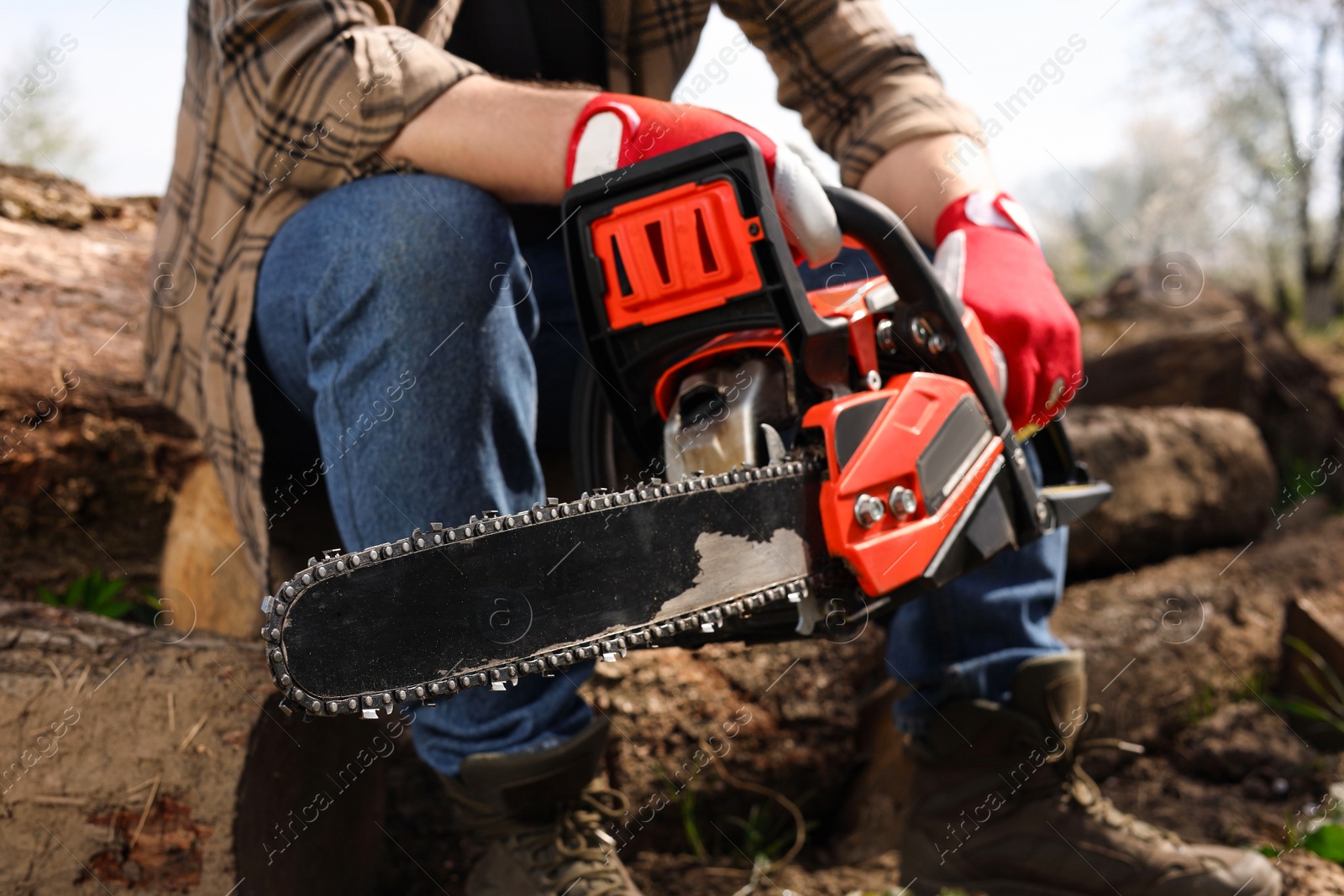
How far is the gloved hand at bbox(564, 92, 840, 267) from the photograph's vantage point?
111 cm

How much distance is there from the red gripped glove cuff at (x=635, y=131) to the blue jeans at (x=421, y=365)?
8.2 inches

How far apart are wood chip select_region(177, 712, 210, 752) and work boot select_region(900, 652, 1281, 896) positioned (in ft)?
4.27

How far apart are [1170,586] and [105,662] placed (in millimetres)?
2785

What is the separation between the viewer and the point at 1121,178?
86.5 feet

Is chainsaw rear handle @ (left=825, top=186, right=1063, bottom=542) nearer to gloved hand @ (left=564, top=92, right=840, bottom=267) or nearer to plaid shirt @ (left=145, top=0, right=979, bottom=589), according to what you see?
gloved hand @ (left=564, top=92, right=840, bottom=267)

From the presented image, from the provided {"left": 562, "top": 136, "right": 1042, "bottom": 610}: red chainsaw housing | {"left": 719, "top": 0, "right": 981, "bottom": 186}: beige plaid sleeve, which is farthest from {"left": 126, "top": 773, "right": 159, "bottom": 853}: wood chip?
{"left": 719, "top": 0, "right": 981, "bottom": 186}: beige plaid sleeve

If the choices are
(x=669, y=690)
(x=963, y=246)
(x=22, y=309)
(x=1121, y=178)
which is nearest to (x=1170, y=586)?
(x=669, y=690)

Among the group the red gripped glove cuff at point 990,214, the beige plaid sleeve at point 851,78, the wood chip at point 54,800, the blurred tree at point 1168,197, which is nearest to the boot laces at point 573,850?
the wood chip at point 54,800

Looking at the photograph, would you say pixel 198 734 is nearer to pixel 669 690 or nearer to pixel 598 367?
pixel 598 367

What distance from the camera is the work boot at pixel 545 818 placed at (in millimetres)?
1310

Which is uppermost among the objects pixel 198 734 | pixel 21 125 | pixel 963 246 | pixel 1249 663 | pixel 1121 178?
pixel 963 246

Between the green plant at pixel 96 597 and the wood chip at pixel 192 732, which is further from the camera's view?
the green plant at pixel 96 597

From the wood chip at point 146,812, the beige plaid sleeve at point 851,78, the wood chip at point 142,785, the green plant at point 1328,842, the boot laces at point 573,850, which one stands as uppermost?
the beige plaid sleeve at point 851,78

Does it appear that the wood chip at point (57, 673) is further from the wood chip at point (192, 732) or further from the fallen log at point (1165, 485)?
the fallen log at point (1165, 485)
